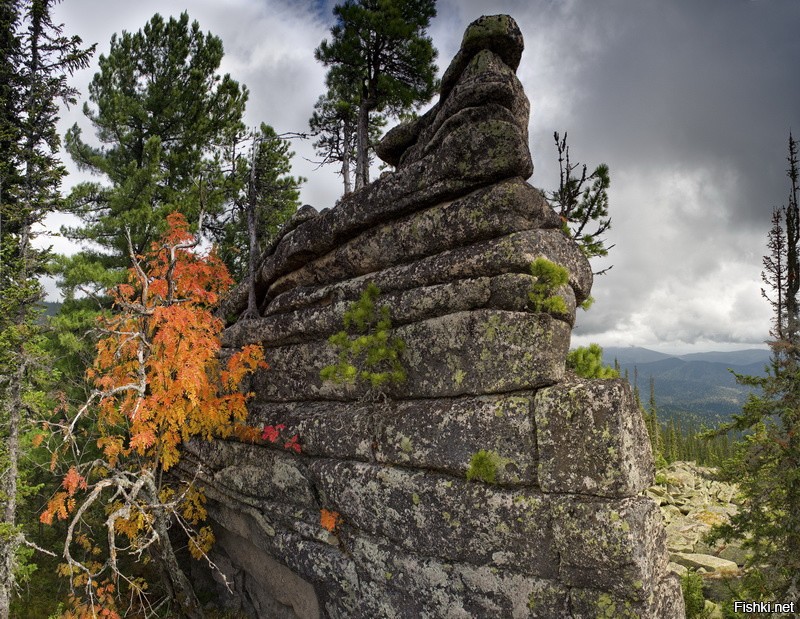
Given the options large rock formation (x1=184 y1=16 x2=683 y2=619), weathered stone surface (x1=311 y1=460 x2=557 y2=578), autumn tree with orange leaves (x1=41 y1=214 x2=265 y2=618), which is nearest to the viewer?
large rock formation (x1=184 y1=16 x2=683 y2=619)

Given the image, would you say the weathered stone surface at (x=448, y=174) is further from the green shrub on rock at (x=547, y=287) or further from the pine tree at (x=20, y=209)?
the pine tree at (x=20, y=209)

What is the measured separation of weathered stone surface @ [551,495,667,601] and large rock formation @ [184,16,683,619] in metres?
0.03

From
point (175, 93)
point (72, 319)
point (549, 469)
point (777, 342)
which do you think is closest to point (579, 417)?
point (549, 469)

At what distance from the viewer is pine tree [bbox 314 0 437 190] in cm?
1950

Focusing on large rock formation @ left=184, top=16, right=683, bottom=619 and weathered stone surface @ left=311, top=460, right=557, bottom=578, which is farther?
weathered stone surface @ left=311, top=460, right=557, bottom=578

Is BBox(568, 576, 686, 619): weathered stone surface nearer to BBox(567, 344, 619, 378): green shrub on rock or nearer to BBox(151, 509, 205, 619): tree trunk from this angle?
BBox(567, 344, 619, 378): green shrub on rock

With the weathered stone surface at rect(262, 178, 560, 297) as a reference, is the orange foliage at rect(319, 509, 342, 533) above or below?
below

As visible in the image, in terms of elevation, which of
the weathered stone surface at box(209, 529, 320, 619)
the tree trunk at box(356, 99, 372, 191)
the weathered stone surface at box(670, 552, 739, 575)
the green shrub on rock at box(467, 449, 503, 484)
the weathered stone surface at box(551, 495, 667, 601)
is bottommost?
the weathered stone surface at box(670, 552, 739, 575)

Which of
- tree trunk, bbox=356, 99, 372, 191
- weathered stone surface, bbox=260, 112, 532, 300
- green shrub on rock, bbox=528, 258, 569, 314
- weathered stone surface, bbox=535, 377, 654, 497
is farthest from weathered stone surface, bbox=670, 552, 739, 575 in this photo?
tree trunk, bbox=356, 99, 372, 191

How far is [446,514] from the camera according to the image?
28.6 feet

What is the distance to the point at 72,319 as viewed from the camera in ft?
59.0

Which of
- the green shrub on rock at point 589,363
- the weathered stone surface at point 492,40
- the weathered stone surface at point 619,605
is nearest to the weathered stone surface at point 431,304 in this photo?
the green shrub on rock at point 589,363

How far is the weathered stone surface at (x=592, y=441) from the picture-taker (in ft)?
24.5

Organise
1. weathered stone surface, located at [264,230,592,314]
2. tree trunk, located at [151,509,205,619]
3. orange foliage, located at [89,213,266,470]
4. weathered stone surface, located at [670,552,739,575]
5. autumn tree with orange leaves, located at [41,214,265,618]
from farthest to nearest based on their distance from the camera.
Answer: weathered stone surface, located at [670,552,739,575], tree trunk, located at [151,509,205,619], orange foliage, located at [89,213,266,470], autumn tree with orange leaves, located at [41,214,265,618], weathered stone surface, located at [264,230,592,314]
